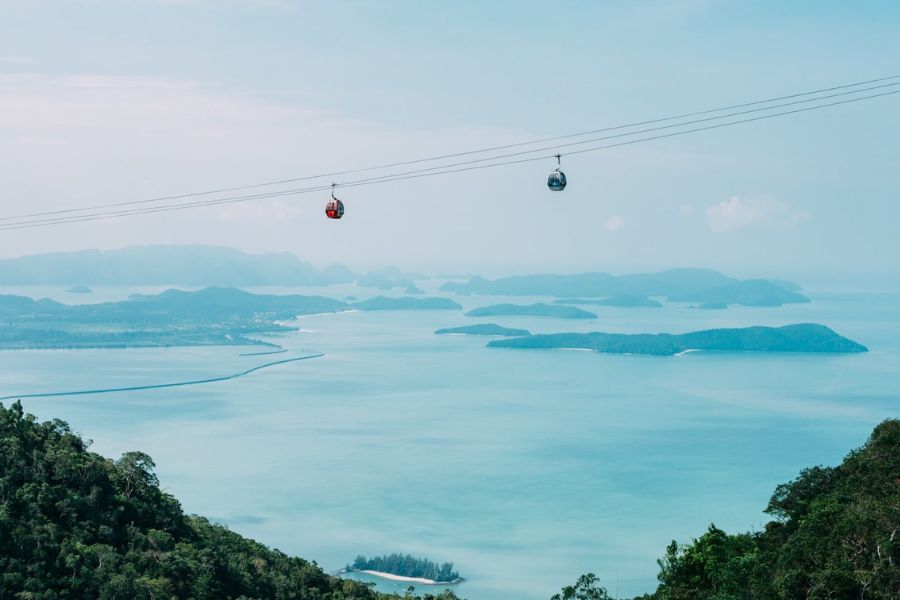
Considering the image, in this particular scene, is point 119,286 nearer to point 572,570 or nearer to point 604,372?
point 604,372

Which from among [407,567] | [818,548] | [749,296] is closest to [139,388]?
[407,567]

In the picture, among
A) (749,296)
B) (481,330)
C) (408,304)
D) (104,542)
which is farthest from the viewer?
(749,296)

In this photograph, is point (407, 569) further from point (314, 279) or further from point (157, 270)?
point (314, 279)

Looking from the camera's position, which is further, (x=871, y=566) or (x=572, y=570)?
(x=572, y=570)

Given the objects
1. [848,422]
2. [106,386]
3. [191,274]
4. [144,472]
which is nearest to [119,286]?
[191,274]

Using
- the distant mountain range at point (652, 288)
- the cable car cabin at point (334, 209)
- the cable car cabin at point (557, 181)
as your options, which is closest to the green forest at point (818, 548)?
the cable car cabin at point (557, 181)

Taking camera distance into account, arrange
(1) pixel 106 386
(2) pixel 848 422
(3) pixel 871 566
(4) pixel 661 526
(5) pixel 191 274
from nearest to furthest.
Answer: (3) pixel 871 566
(4) pixel 661 526
(2) pixel 848 422
(1) pixel 106 386
(5) pixel 191 274

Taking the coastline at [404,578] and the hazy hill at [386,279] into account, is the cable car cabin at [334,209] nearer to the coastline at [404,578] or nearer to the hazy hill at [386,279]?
the coastline at [404,578]

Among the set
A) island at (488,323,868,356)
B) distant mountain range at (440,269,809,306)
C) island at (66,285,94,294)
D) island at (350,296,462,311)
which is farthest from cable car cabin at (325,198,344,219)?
island at (66,285,94,294)
